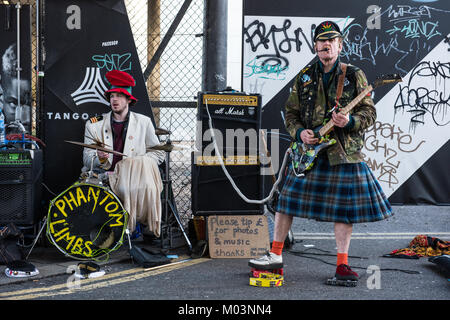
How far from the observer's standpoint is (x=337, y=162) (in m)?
4.69

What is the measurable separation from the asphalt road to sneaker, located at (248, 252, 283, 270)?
0.52 feet

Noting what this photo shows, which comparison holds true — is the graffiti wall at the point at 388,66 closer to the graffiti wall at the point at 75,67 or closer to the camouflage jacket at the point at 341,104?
the graffiti wall at the point at 75,67

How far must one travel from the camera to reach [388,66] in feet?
23.4

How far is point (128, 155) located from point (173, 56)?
4.96 feet

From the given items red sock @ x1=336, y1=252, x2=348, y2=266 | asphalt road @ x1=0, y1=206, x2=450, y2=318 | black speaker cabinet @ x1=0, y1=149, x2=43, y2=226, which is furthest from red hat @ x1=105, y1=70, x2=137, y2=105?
red sock @ x1=336, y1=252, x2=348, y2=266

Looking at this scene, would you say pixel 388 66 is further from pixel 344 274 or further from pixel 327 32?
pixel 344 274

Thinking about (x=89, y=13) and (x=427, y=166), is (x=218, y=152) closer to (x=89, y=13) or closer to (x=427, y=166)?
(x=89, y=13)

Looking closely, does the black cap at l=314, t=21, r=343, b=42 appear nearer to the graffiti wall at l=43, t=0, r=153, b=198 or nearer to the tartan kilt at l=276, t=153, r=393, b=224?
the tartan kilt at l=276, t=153, r=393, b=224

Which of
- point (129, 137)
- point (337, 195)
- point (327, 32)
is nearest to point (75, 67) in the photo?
point (129, 137)

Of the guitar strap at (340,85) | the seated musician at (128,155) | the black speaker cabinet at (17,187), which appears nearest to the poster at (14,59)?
the black speaker cabinet at (17,187)

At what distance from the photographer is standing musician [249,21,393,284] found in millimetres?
4707

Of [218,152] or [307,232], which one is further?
[307,232]
